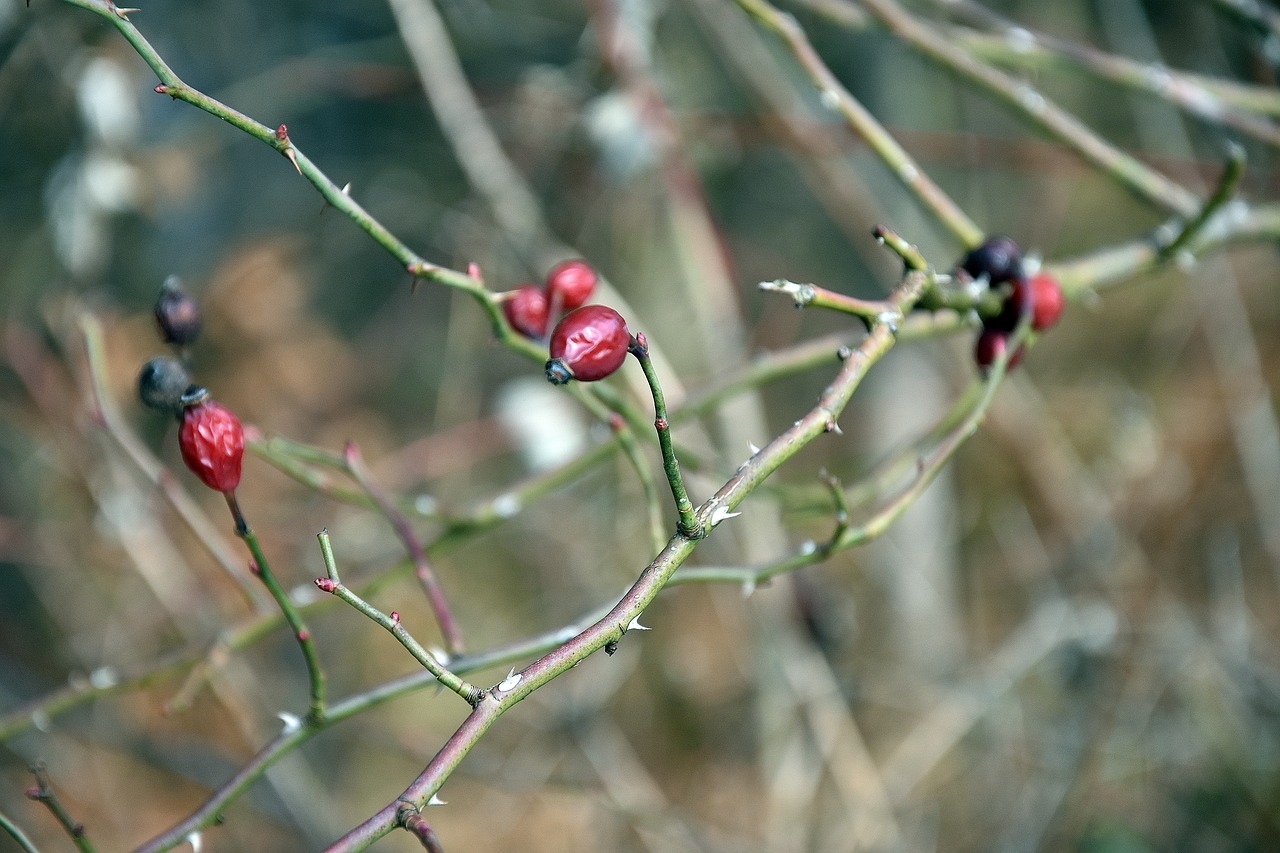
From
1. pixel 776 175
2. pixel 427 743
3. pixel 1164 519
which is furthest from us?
pixel 776 175

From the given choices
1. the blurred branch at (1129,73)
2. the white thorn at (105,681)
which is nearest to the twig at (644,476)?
the white thorn at (105,681)

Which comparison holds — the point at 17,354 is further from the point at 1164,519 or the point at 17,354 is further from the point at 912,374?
the point at 1164,519

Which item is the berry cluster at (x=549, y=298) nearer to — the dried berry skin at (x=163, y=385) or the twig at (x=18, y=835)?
the dried berry skin at (x=163, y=385)

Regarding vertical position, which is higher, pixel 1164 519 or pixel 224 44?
pixel 224 44

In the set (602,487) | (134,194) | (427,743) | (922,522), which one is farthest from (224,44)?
(922,522)

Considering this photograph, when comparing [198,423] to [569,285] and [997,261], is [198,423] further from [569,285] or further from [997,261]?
[997,261]

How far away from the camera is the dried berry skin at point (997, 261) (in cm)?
87

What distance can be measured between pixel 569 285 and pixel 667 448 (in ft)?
1.11

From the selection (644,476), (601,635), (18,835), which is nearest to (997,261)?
(644,476)

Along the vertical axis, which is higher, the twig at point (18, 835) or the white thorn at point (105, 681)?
the white thorn at point (105, 681)

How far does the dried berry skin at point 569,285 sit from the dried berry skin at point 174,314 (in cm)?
35

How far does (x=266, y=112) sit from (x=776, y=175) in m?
1.45

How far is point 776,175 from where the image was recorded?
2.79 metres

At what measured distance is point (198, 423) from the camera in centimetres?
74
